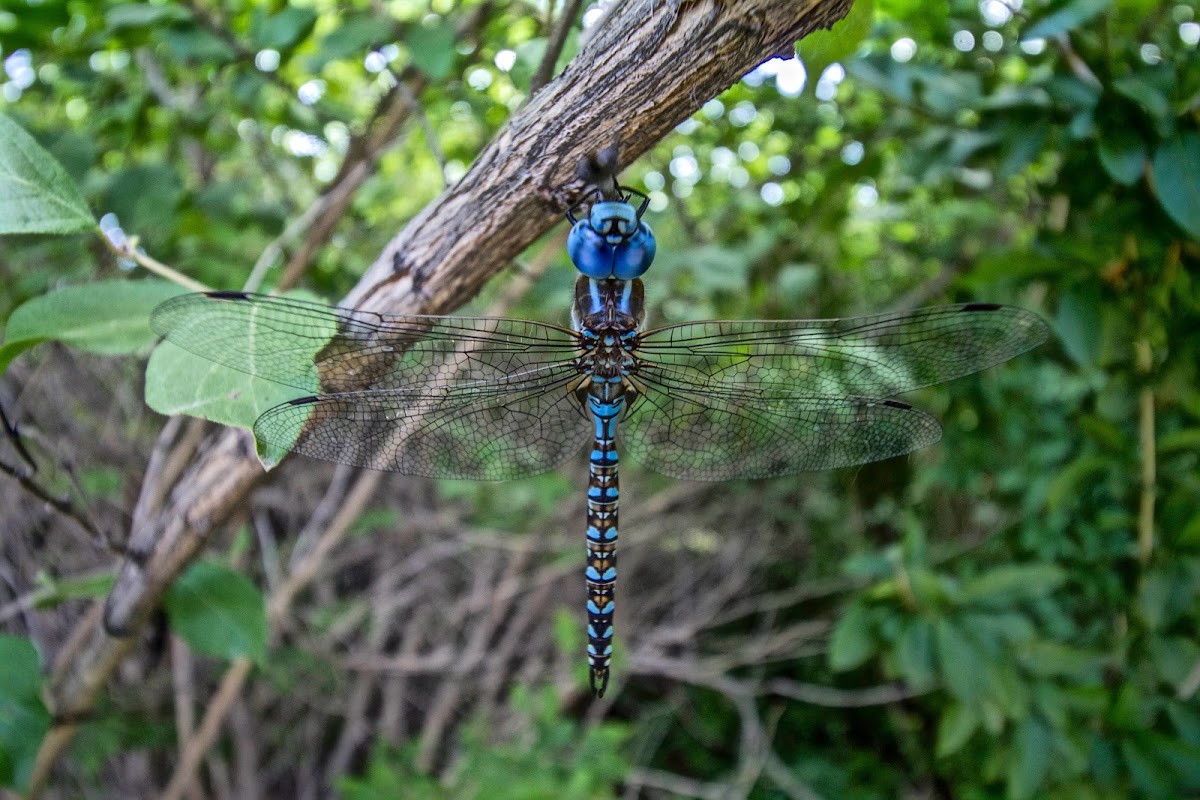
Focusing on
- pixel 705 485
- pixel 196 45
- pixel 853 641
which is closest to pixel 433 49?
pixel 196 45

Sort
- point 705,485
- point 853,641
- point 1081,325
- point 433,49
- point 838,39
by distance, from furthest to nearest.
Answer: point 705,485, point 853,641, point 1081,325, point 433,49, point 838,39

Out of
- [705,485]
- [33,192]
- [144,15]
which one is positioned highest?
[144,15]

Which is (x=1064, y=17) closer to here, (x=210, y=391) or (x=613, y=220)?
(x=613, y=220)

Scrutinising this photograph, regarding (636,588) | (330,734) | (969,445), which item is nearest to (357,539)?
(330,734)

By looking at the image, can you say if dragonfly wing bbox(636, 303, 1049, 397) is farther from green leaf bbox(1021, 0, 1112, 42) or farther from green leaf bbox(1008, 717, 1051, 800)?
green leaf bbox(1008, 717, 1051, 800)

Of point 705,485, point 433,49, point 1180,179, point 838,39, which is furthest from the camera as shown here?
point 705,485

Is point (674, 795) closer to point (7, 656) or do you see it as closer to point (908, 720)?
point (908, 720)
